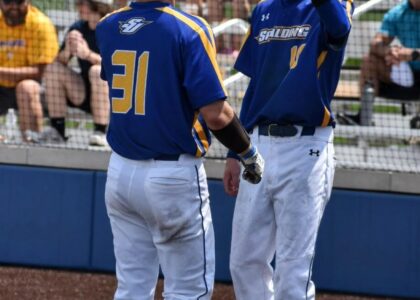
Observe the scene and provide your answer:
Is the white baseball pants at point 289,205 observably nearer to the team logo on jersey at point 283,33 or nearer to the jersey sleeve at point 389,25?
the team logo on jersey at point 283,33

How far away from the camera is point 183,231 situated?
406cm

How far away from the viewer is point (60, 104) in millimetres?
7211

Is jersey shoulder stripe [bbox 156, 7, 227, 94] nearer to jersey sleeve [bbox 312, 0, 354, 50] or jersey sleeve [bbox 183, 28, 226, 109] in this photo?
jersey sleeve [bbox 183, 28, 226, 109]

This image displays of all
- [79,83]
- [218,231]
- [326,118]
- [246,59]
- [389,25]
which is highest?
[389,25]

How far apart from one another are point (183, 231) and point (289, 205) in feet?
1.99

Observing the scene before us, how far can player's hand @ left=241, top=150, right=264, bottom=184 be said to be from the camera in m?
4.05

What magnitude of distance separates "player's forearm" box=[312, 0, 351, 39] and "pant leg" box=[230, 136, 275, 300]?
2.12 ft

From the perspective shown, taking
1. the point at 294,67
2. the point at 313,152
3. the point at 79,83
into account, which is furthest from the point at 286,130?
the point at 79,83

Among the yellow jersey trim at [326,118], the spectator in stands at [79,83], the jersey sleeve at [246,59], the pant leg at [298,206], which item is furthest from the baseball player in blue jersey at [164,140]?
the spectator in stands at [79,83]

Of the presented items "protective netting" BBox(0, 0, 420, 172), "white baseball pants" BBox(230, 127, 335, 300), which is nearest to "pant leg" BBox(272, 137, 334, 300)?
"white baseball pants" BBox(230, 127, 335, 300)

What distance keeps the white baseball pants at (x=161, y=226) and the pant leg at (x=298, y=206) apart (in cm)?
46

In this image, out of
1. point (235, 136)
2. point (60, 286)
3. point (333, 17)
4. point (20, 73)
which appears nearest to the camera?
point (235, 136)

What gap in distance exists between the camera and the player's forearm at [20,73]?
24.1 feet

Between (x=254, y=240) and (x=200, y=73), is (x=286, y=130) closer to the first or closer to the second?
(x=254, y=240)
